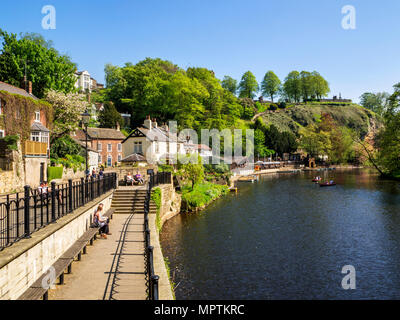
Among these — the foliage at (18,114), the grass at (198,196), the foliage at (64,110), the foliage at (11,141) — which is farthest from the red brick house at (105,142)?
the foliage at (11,141)

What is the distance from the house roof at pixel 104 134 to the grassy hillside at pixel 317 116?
80.6 meters

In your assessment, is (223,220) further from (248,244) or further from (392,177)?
(392,177)

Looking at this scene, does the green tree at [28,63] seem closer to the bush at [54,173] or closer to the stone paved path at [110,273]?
the bush at [54,173]

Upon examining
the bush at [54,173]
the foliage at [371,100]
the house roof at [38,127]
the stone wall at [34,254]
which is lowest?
the stone wall at [34,254]

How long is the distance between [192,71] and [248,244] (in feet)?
229

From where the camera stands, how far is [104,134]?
58656 millimetres

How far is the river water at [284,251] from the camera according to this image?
14.9 meters

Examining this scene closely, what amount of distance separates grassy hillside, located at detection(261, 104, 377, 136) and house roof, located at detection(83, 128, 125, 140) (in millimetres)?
80560

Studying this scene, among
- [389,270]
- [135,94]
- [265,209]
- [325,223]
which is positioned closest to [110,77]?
[135,94]

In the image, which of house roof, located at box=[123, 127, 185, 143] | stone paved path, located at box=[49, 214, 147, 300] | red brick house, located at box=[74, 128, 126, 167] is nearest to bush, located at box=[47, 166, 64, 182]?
house roof, located at box=[123, 127, 185, 143]

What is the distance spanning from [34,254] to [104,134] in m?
52.2

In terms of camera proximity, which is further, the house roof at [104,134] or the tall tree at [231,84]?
the tall tree at [231,84]

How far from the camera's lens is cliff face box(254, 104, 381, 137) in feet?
443

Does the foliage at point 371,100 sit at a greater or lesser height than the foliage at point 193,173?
greater
